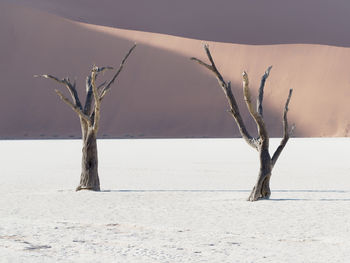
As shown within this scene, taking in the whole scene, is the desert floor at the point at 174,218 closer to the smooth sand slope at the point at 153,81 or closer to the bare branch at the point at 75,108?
the bare branch at the point at 75,108

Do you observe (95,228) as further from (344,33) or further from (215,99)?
(344,33)

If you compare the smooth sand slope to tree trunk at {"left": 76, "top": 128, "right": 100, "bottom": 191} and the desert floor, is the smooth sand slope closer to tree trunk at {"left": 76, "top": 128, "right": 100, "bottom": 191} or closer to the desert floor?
the desert floor

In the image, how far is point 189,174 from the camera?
15.7 m

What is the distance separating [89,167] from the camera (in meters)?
12.0

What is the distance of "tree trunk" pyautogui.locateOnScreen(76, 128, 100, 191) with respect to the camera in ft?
38.9

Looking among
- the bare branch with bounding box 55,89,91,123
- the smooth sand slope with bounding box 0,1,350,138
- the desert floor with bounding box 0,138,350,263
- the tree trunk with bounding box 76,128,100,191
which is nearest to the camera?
the desert floor with bounding box 0,138,350,263

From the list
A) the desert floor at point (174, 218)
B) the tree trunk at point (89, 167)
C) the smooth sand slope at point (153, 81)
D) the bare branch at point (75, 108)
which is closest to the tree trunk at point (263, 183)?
the desert floor at point (174, 218)

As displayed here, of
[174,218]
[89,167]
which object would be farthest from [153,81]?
[174,218]

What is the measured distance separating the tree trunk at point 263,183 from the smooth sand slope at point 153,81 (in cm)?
3747

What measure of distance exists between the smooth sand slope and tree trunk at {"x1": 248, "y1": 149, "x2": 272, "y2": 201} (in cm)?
3747

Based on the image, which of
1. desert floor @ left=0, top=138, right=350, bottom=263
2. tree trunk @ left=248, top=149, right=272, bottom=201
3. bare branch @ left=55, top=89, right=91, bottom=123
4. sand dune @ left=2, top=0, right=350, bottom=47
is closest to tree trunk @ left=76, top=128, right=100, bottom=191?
bare branch @ left=55, top=89, right=91, bottom=123

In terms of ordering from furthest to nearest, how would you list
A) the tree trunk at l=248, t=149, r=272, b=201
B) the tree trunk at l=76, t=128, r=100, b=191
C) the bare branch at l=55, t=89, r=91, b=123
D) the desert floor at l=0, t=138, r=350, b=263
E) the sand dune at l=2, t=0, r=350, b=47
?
the sand dune at l=2, t=0, r=350, b=47
the tree trunk at l=76, t=128, r=100, b=191
the bare branch at l=55, t=89, r=91, b=123
the tree trunk at l=248, t=149, r=272, b=201
the desert floor at l=0, t=138, r=350, b=263

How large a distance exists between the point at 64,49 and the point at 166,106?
9.05 meters

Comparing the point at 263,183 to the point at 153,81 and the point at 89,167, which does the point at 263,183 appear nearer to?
the point at 89,167
